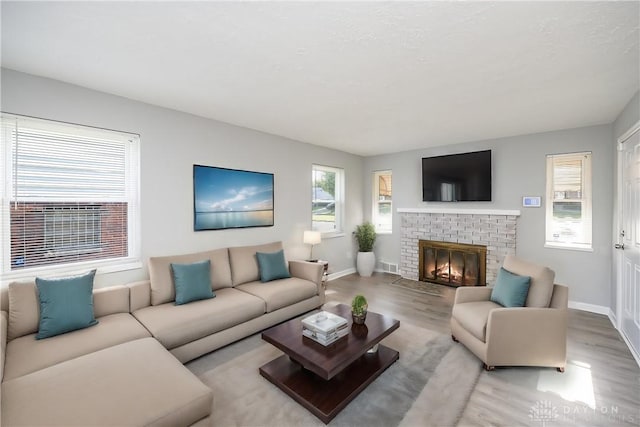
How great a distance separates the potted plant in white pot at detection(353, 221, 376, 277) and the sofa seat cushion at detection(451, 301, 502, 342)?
282cm

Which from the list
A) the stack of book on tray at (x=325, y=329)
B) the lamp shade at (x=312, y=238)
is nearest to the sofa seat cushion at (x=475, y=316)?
the stack of book on tray at (x=325, y=329)

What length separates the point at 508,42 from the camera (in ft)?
6.28

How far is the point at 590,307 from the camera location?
3938 mm

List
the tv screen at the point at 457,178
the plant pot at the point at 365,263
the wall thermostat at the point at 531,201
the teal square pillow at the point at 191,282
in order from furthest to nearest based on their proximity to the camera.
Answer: the plant pot at the point at 365,263, the tv screen at the point at 457,178, the wall thermostat at the point at 531,201, the teal square pillow at the point at 191,282

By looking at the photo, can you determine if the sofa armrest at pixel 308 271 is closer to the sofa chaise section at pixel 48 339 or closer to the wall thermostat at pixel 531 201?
the sofa chaise section at pixel 48 339

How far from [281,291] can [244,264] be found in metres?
0.67

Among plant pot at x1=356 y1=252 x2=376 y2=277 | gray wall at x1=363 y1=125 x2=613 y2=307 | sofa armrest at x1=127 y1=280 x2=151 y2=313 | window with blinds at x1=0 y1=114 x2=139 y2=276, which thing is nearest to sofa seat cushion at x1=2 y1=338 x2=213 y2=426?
sofa armrest at x1=127 y1=280 x2=151 y2=313

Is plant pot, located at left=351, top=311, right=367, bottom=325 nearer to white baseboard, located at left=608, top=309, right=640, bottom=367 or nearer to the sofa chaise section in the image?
the sofa chaise section

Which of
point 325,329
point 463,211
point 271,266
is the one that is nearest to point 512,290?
point 325,329

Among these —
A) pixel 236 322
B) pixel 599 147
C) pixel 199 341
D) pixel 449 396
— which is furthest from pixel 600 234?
pixel 199 341

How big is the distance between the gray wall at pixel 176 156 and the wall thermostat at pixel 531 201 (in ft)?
11.5

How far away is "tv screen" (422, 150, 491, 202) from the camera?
15.6 ft

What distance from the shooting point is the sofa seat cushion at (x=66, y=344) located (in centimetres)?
184

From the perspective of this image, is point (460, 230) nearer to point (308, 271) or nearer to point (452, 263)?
point (452, 263)
